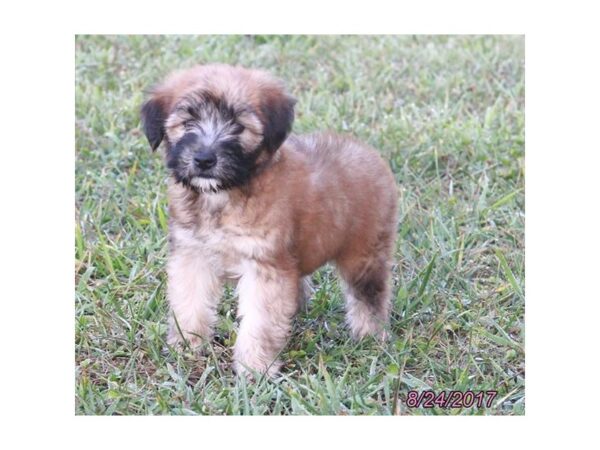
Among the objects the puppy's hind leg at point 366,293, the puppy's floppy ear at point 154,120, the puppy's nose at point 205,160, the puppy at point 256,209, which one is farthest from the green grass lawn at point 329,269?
the puppy's nose at point 205,160

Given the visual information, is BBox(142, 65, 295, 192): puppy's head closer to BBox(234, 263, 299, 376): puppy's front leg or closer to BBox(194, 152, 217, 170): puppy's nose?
BBox(194, 152, 217, 170): puppy's nose

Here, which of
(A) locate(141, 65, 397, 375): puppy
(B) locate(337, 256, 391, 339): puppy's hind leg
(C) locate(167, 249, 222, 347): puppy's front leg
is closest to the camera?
(A) locate(141, 65, 397, 375): puppy

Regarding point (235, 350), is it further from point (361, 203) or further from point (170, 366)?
point (361, 203)

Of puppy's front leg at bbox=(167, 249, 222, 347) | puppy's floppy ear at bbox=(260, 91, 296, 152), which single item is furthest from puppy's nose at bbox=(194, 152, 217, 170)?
puppy's front leg at bbox=(167, 249, 222, 347)

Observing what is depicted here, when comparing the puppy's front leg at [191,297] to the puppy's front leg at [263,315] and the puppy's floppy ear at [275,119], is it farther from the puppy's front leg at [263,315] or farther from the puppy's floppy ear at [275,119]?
the puppy's floppy ear at [275,119]

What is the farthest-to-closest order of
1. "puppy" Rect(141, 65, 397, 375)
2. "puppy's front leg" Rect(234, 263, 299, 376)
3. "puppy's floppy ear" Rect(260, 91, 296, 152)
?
"puppy's front leg" Rect(234, 263, 299, 376) < "puppy's floppy ear" Rect(260, 91, 296, 152) < "puppy" Rect(141, 65, 397, 375)

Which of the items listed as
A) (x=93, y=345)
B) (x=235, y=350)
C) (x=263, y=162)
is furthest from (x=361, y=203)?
(x=93, y=345)
